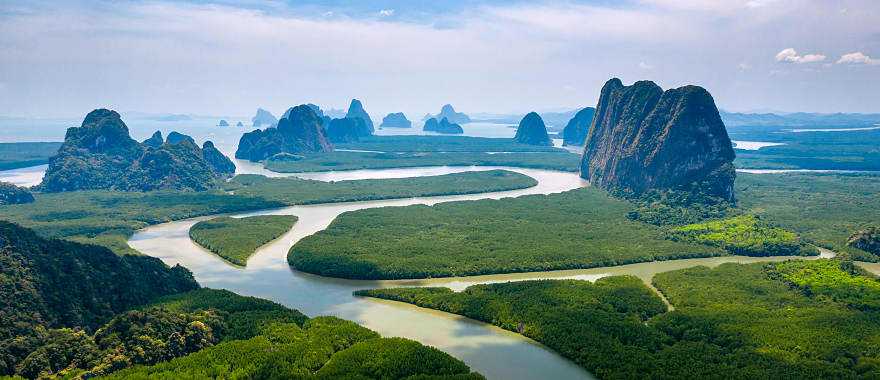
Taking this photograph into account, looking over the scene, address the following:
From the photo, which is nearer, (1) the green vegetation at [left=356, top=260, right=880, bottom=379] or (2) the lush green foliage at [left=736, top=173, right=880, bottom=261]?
(1) the green vegetation at [left=356, top=260, right=880, bottom=379]

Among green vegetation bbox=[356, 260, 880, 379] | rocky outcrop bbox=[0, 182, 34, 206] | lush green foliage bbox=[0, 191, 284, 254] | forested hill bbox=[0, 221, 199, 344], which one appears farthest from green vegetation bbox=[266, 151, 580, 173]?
green vegetation bbox=[356, 260, 880, 379]

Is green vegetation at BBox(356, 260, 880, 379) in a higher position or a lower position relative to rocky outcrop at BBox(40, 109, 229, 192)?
lower

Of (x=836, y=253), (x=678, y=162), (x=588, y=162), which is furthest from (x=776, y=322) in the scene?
(x=588, y=162)

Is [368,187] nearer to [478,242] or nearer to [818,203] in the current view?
[478,242]

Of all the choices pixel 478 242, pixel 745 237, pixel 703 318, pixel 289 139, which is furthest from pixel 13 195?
pixel 745 237

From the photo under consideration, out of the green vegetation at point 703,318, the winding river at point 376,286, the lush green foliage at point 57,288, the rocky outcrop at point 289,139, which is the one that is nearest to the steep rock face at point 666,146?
the winding river at point 376,286

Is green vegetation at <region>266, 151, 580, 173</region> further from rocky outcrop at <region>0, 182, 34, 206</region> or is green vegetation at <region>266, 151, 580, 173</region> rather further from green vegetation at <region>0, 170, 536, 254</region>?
rocky outcrop at <region>0, 182, 34, 206</region>

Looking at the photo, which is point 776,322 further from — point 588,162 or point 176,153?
point 176,153
